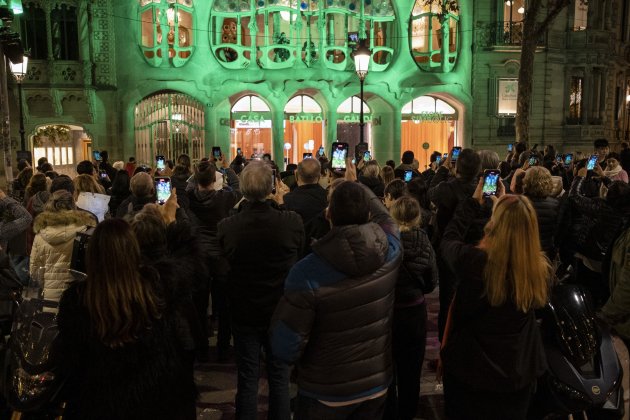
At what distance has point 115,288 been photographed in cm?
286

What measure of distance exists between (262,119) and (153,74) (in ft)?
14.0

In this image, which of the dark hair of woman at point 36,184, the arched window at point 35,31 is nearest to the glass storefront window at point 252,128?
the arched window at point 35,31

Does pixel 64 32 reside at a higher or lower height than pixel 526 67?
higher

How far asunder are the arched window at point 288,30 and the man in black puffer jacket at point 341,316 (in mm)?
20199

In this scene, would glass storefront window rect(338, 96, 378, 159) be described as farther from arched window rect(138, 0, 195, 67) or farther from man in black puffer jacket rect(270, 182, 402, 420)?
man in black puffer jacket rect(270, 182, 402, 420)

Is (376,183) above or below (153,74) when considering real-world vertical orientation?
below

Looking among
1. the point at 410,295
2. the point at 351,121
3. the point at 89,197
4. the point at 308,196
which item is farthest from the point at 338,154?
the point at 351,121

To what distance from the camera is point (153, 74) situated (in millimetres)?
22016

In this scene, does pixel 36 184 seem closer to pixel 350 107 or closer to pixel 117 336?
pixel 117 336

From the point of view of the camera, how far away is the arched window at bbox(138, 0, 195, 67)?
2144 cm

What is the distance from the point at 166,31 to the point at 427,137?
10884mm

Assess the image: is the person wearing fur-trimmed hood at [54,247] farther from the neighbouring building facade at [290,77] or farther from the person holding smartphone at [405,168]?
the neighbouring building facade at [290,77]

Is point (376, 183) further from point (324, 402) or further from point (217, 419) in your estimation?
point (324, 402)

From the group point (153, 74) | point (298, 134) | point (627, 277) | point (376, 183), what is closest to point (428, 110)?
point (298, 134)
